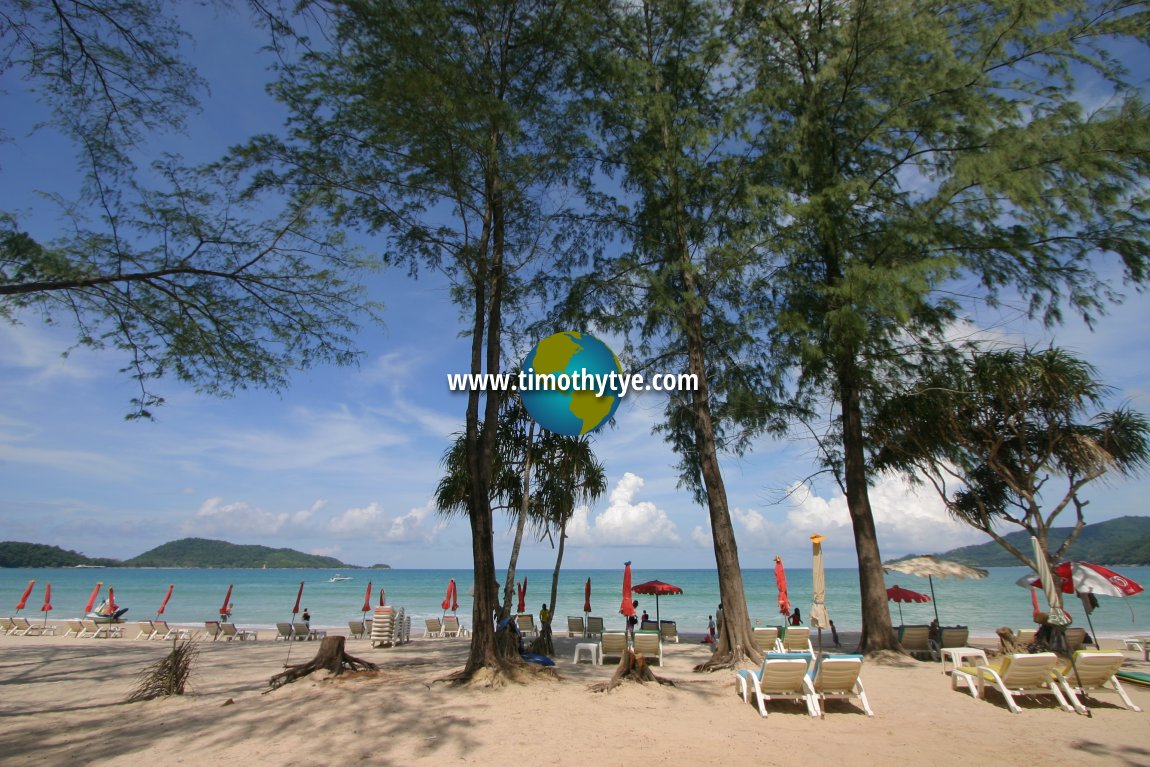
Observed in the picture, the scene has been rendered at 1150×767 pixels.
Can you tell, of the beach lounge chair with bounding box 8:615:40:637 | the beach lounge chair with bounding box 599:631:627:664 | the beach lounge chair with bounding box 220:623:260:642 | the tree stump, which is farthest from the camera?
the beach lounge chair with bounding box 8:615:40:637

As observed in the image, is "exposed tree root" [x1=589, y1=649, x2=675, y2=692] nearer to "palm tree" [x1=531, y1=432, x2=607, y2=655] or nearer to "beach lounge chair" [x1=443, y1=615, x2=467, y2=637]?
"palm tree" [x1=531, y1=432, x2=607, y2=655]

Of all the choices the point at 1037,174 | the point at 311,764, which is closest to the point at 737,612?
the point at 311,764

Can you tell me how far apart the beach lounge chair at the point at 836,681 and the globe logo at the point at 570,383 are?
4.15 metres

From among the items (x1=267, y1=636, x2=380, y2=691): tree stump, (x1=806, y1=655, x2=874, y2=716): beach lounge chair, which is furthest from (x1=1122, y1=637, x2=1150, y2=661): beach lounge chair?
(x1=267, y1=636, x2=380, y2=691): tree stump

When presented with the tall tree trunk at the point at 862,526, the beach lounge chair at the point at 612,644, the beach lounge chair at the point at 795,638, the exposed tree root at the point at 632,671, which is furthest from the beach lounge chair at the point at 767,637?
the exposed tree root at the point at 632,671

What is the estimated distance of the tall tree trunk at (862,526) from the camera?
473 inches

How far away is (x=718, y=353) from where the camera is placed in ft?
42.3

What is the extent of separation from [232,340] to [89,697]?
5247 millimetres

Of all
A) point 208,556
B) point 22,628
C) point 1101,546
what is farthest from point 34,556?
point 1101,546

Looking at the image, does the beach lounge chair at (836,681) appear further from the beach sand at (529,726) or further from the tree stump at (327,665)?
the tree stump at (327,665)

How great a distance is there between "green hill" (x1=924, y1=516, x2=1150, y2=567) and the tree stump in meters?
104

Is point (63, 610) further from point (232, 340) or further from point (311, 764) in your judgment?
point (311, 764)

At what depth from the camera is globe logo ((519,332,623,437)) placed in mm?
7043

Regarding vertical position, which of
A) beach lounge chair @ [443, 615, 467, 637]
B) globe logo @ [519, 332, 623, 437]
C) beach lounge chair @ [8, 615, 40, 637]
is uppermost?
globe logo @ [519, 332, 623, 437]
